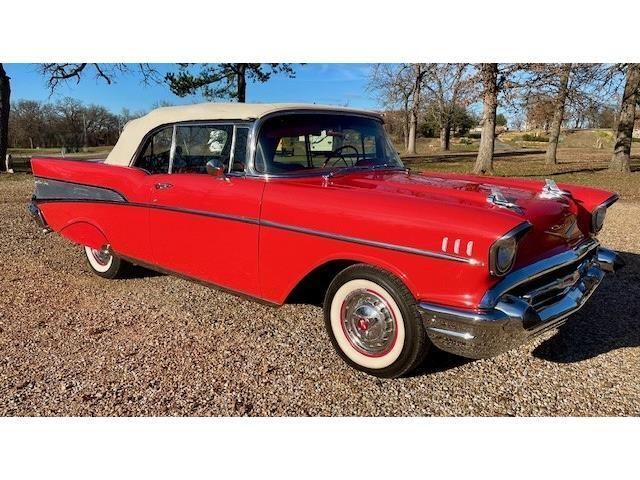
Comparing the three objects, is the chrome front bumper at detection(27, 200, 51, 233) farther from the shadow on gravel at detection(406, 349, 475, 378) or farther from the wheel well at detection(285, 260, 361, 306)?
the shadow on gravel at detection(406, 349, 475, 378)

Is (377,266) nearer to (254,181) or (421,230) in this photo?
(421,230)

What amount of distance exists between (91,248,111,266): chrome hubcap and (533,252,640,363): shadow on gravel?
3.95m

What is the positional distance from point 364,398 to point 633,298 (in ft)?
9.87

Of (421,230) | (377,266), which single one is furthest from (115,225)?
(421,230)

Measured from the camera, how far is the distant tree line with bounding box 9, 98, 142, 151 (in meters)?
17.0

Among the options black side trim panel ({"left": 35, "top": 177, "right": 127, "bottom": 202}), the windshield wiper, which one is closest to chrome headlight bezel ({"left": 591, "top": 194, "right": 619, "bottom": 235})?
the windshield wiper

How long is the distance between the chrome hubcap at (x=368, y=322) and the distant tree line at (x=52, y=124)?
15.6m

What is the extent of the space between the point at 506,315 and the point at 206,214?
85.8 inches

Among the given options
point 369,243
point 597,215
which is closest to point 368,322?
point 369,243

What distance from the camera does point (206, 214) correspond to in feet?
11.7

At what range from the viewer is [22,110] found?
67.9 feet

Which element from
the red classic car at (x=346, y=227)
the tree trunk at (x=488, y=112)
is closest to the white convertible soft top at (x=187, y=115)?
the red classic car at (x=346, y=227)

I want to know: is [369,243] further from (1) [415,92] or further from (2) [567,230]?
(1) [415,92]

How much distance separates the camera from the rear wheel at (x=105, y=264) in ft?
15.5
